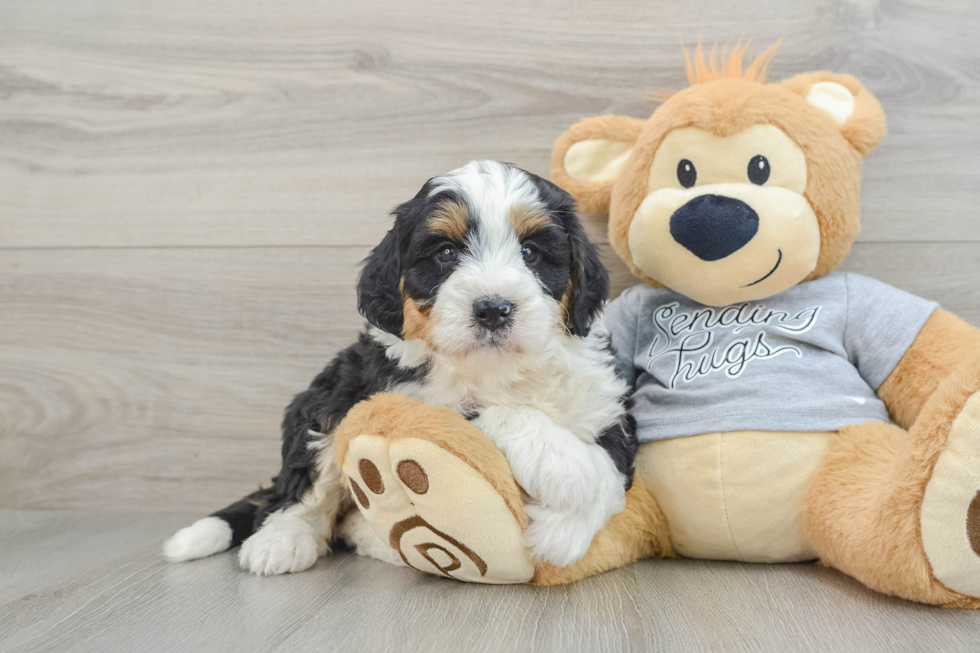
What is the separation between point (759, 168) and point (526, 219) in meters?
0.53

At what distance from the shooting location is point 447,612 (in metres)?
1.17

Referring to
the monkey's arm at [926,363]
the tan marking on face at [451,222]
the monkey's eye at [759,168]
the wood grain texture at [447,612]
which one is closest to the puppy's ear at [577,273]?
the tan marking on face at [451,222]

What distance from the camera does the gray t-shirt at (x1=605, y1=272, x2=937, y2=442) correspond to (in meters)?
1.39

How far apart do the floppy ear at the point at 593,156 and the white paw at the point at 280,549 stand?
99 cm

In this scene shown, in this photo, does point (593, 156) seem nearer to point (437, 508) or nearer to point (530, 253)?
point (530, 253)

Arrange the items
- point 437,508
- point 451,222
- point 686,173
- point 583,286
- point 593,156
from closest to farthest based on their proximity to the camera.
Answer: point 437,508 → point 451,222 → point 583,286 → point 686,173 → point 593,156

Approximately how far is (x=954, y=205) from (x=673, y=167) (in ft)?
2.71

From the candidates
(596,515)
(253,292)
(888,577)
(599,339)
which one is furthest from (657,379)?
(253,292)

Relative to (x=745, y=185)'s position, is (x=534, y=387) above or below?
below

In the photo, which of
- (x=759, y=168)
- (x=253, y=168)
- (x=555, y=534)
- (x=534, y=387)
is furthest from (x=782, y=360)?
(x=253, y=168)

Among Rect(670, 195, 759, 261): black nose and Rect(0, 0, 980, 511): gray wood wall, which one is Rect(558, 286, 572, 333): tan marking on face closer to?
Rect(670, 195, 759, 261): black nose

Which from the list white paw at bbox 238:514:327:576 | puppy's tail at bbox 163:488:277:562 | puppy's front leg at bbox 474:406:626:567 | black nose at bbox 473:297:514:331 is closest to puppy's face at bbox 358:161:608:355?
black nose at bbox 473:297:514:331

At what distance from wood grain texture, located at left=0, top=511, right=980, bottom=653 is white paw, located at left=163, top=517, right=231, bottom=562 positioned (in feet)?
0.11

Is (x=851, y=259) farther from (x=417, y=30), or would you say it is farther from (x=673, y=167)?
(x=417, y=30)
